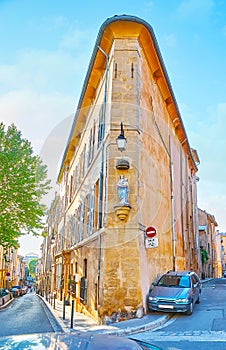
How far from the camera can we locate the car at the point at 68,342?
2.63 metres

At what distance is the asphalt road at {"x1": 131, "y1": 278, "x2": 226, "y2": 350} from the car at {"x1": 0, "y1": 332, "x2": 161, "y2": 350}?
4.84m

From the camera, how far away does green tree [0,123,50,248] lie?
18.0 meters

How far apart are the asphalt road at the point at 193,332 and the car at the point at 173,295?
356mm

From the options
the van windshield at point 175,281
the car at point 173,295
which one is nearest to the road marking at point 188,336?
the car at point 173,295

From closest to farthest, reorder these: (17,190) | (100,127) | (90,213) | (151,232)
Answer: (151,232), (100,127), (90,213), (17,190)

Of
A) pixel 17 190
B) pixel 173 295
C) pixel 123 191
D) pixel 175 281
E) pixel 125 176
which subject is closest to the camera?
pixel 173 295

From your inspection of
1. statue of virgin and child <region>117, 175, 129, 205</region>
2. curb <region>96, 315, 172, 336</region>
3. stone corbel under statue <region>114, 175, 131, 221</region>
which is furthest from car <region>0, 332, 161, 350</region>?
statue of virgin and child <region>117, 175, 129, 205</region>

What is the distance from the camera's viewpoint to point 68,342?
273cm

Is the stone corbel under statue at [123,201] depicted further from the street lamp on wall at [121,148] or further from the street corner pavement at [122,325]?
the street corner pavement at [122,325]

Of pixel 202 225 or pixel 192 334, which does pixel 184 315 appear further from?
pixel 202 225

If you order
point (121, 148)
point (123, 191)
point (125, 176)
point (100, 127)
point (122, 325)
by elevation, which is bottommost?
point (122, 325)

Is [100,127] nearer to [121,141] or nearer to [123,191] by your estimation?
[121,141]

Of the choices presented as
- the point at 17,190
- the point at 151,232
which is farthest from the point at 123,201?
the point at 17,190

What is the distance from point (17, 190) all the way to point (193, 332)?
11776 millimetres
